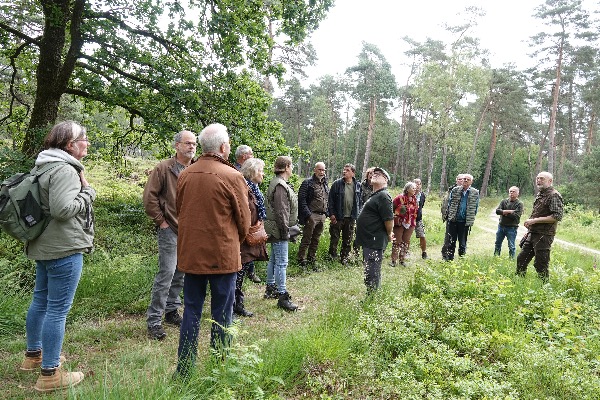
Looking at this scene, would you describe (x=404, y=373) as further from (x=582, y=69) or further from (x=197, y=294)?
(x=582, y=69)

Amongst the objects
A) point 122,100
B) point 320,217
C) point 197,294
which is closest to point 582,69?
point 320,217

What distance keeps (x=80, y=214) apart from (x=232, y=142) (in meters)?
4.26

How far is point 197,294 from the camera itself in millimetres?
3221

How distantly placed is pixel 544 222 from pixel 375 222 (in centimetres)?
358

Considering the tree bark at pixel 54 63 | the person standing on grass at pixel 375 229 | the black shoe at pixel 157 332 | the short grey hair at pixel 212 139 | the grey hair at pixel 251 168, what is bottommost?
the black shoe at pixel 157 332

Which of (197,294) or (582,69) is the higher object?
(582,69)

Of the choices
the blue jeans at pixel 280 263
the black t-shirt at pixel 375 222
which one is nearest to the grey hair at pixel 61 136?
the blue jeans at pixel 280 263

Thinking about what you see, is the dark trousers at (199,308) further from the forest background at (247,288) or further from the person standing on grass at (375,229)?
the person standing on grass at (375,229)

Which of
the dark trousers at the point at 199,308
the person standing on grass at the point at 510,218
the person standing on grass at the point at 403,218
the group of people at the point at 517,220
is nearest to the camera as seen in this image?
the dark trousers at the point at 199,308

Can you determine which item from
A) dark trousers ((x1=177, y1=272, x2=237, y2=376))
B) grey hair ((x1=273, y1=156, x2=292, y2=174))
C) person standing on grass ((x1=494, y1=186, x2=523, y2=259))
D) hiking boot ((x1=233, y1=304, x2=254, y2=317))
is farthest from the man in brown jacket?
person standing on grass ((x1=494, y1=186, x2=523, y2=259))

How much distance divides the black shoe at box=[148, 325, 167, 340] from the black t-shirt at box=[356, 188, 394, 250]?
2.93 meters

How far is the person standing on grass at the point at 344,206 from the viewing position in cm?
841

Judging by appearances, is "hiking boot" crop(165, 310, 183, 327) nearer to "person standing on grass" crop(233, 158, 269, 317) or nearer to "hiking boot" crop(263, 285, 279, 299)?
"person standing on grass" crop(233, 158, 269, 317)

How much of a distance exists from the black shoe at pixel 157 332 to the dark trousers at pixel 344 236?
5.01 meters
